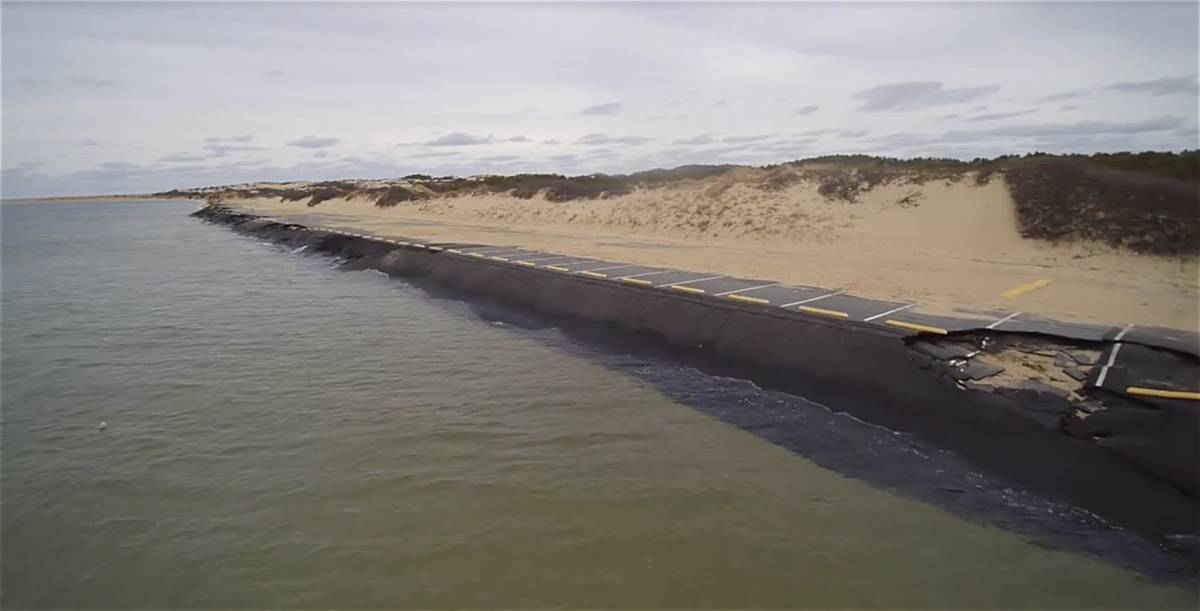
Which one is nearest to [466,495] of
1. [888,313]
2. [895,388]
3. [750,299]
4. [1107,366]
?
[895,388]

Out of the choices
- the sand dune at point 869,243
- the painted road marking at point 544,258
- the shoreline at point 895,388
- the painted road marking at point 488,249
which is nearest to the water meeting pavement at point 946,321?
the shoreline at point 895,388

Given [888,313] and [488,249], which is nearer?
[888,313]

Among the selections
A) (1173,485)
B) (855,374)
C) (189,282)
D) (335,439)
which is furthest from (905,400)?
(189,282)

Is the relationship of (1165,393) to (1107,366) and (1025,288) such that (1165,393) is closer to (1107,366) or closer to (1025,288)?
(1107,366)

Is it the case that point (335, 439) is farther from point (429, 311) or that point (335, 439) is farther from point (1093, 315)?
point (1093, 315)

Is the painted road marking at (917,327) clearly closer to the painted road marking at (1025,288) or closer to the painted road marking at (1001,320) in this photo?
the painted road marking at (1001,320)

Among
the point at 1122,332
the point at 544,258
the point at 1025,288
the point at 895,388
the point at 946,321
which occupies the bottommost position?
the point at 895,388

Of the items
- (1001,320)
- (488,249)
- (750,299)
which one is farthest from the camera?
(488,249)
